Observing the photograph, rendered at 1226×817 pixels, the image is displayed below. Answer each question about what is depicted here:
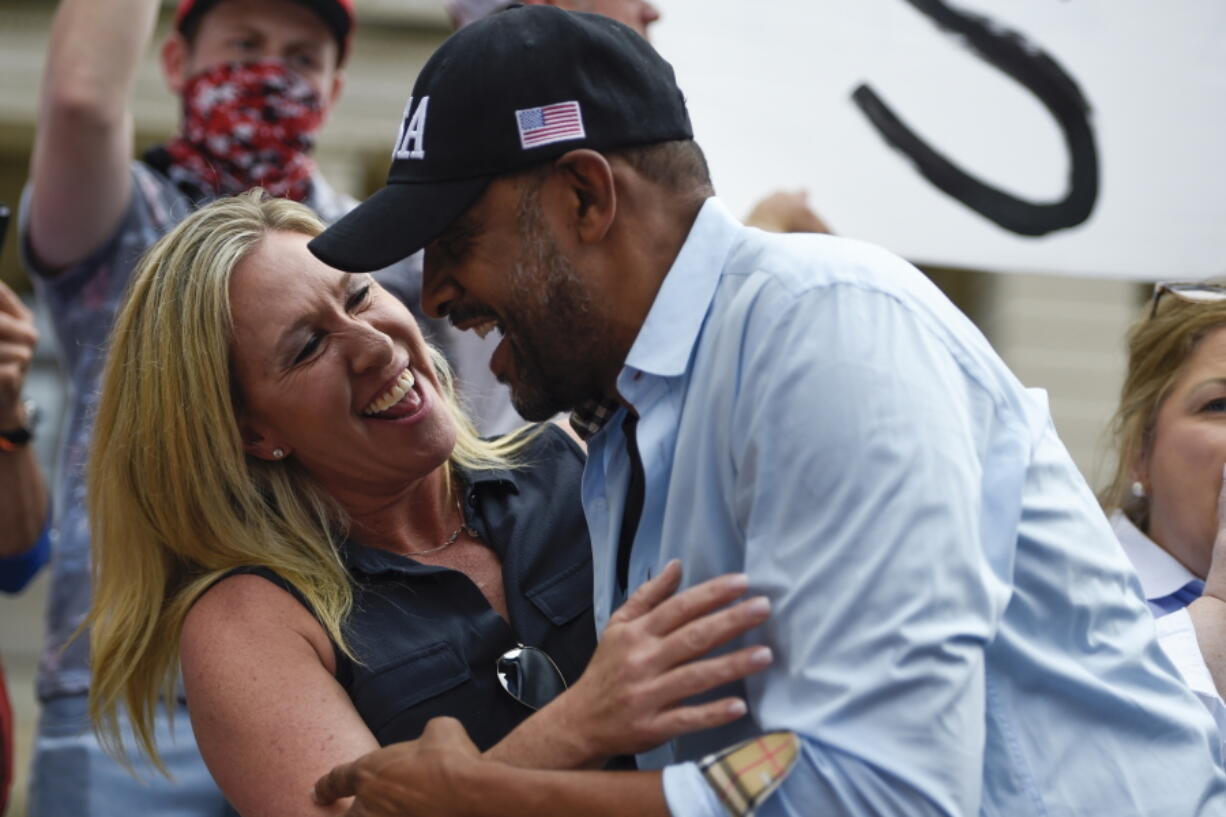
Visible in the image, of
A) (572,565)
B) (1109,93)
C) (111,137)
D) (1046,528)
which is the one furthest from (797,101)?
(1046,528)

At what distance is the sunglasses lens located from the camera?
242 centimetres

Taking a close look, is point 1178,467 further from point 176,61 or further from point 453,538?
point 176,61

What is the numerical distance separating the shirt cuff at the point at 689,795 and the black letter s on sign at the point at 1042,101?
74.1 inches

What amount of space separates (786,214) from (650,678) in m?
1.64

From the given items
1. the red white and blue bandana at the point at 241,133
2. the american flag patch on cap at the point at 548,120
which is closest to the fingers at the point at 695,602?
the american flag patch on cap at the point at 548,120

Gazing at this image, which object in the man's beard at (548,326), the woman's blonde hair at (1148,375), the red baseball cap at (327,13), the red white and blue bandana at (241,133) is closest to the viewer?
the man's beard at (548,326)

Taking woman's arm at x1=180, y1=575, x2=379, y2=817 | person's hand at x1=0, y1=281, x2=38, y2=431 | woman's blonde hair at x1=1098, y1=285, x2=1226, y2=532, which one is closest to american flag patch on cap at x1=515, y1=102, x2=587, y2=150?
woman's arm at x1=180, y1=575, x2=379, y2=817

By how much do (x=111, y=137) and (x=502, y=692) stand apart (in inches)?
60.6

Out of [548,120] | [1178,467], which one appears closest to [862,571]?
[548,120]

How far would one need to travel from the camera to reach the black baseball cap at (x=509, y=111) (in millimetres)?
1982

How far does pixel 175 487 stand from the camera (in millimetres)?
2619

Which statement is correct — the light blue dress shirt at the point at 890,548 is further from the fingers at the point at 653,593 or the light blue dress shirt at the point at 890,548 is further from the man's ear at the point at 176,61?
the man's ear at the point at 176,61

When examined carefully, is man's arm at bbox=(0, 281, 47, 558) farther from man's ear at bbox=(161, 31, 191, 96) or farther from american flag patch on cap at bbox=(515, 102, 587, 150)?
american flag patch on cap at bbox=(515, 102, 587, 150)

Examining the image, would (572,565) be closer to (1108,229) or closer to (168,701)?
(168,701)
